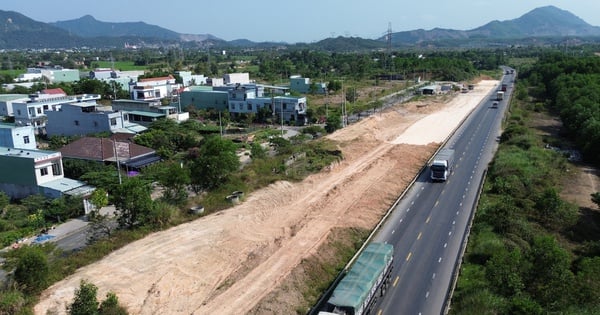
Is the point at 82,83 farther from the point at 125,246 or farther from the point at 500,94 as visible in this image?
the point at 500,94

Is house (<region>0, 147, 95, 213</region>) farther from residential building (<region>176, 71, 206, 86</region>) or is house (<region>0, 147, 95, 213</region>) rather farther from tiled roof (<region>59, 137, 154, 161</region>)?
residential building (<region>176, 71, 206, 86</region>)

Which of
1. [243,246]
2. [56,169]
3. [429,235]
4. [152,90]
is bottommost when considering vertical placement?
[243,246]

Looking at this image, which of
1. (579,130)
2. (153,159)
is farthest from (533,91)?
(153,159)

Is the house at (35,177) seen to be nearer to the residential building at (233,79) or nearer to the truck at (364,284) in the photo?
the truck at (364,284)

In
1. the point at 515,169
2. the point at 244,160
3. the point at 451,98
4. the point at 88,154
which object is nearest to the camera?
the point at 515,169

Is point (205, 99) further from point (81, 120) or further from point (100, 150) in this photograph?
point (100, 150)

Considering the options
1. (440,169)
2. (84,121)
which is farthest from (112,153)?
(440,169)

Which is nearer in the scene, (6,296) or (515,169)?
(6,296)

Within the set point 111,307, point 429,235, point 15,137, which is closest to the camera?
point 111,307
